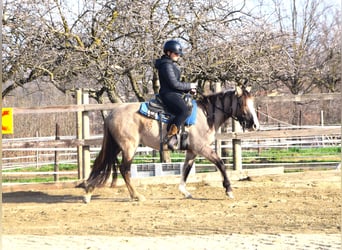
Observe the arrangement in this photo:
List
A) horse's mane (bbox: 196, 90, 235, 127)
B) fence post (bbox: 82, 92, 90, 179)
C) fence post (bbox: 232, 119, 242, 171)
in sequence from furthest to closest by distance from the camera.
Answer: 1. fence post (bbox: 232, 119, 242, 171)
2. fence post (bbox: 82, 92, 90, 179)
3. horse's mane (bbox: 196, 90, 235, 127)

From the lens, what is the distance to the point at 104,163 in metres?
11.0

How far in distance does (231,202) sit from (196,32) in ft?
17.5

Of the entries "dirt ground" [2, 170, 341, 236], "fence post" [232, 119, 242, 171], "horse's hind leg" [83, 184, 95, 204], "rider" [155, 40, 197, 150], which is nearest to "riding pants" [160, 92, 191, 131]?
"rider" [155, 40, 197, 150]

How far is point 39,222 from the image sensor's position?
347 inches

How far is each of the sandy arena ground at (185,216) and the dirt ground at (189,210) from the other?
0.01 m

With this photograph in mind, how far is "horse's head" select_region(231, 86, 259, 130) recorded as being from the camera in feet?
35.6

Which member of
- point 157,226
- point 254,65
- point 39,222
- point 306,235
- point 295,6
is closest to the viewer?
point 306,235

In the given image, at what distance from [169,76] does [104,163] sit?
1880 millimetres

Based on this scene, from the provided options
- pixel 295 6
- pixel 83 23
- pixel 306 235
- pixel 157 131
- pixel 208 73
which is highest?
pixel 295 6

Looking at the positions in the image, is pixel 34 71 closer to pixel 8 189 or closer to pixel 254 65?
pixel 8 189

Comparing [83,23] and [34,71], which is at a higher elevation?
[83,23]

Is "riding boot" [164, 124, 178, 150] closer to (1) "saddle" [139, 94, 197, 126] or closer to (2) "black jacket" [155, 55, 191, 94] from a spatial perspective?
(1) "saddle" [139, 94, 197, 126]

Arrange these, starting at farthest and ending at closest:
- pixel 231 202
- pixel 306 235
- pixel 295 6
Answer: pixel 295 6
pixel 231 202
pixel 306 235

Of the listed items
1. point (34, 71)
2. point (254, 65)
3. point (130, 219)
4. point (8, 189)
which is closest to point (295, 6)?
point (254, 65)
